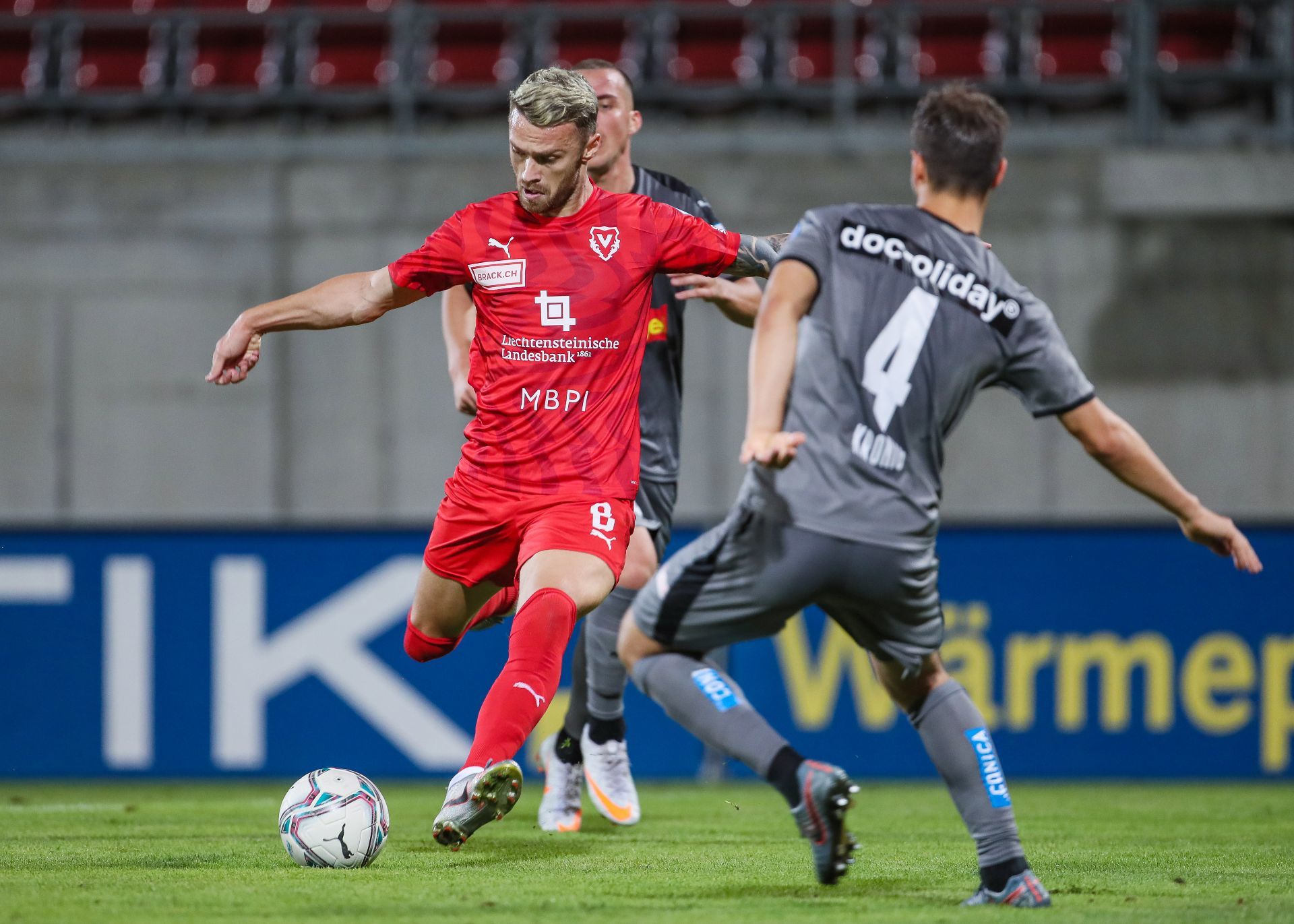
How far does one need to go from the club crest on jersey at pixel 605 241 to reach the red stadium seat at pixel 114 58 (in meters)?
8.67

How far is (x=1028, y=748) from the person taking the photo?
8.77 m

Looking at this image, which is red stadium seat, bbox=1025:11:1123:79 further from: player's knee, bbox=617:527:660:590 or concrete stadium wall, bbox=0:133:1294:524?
player's knee, bbox=617:527:660:590

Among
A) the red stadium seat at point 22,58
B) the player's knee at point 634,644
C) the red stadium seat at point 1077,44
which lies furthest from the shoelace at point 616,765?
the red stadium seat at point 22,58

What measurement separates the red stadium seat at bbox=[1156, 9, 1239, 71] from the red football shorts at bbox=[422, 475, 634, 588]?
898 centimetres

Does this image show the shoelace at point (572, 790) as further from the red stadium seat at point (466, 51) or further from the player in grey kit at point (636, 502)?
the red stadium seat at point (466, 51)

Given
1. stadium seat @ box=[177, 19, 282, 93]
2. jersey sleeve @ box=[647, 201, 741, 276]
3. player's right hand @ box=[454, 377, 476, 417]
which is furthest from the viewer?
stadium seat @ box=[177, 19, 282, 93]

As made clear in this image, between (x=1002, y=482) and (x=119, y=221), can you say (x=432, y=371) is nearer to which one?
(x=119, y=221)

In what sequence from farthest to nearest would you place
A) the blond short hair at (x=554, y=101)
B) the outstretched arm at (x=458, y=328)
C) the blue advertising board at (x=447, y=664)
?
the blue advertising board at (x=447, y=664) < the outstretched arm at (x=458, y=328) < the blond short hair at (x=554, y=101)

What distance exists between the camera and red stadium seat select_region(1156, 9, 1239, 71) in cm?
1209

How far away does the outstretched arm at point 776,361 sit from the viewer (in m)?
3.64

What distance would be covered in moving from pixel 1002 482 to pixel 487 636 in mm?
4128

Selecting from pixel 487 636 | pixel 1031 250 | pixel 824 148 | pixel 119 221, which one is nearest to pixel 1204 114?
pixel 1031 250

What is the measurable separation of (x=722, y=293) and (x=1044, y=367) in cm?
178

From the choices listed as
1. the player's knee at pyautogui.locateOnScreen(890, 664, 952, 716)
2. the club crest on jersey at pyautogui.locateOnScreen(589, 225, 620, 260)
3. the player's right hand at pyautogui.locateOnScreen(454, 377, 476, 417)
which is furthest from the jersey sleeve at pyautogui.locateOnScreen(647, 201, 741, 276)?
the player's knee at pyautogui.locateOnScreen(890, 664, 952, 716)
